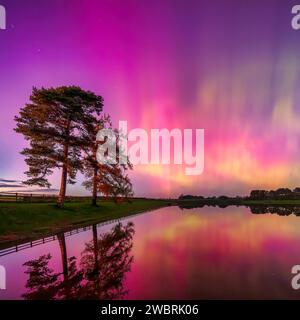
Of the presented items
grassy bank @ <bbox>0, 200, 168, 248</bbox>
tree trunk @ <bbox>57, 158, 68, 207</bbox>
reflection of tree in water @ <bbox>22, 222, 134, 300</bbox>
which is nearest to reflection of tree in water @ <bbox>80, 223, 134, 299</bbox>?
reflection of tree in water @ <bbox>22, 222, 134, 300</bbox>

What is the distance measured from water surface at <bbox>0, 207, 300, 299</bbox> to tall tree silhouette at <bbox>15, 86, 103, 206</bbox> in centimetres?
1665

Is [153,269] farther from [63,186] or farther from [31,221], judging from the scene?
[63,186]

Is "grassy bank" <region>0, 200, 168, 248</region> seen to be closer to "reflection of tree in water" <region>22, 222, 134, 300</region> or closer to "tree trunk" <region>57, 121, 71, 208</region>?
"tree trunk" <region>57, 121, 71, 208</region>

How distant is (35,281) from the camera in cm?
1232

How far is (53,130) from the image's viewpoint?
3731 cm

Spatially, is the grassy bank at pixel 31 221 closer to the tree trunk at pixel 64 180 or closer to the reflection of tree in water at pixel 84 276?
the tree trunk at pixel 64 180

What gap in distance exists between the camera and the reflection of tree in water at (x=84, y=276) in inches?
423

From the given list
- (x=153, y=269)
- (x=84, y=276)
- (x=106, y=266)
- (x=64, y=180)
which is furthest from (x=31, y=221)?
(x=153, y=269)

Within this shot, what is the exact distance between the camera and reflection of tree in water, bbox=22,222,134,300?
1075cm

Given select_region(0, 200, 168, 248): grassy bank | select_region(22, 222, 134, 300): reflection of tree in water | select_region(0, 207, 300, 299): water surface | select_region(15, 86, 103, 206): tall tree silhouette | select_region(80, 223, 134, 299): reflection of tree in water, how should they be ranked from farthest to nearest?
select_region(15, 86, 103, 206): tall tree silhouette < select_region(0, 200, 168, 248): grassy bank < select_region(80, 223, 134, 299): reflection of tree in water < select_region(0, 207, 300, 299): water surface < select_region(22, 222, 134, 300): reflection of tree in water
